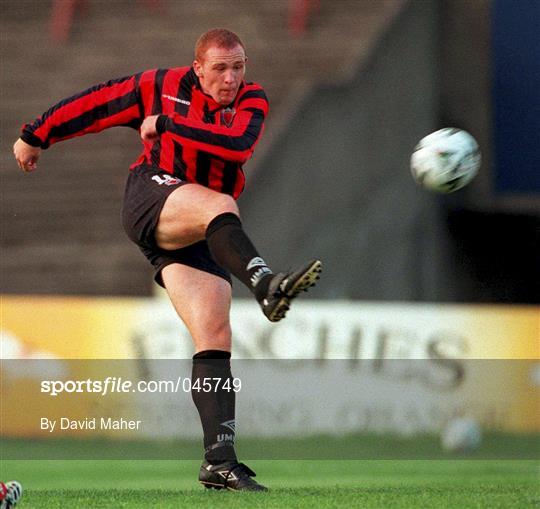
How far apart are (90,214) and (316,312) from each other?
303 centimetres

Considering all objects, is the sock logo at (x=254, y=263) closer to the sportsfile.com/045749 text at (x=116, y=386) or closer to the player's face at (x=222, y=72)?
the player's face at (x=222, y=72)

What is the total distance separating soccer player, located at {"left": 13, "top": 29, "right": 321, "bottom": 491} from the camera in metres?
4.64

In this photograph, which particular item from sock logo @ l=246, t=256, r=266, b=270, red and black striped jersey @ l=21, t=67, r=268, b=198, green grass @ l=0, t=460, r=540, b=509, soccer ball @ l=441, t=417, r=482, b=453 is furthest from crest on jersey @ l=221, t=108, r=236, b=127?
soccer ball @ l=441, t=417, r=482, b=453

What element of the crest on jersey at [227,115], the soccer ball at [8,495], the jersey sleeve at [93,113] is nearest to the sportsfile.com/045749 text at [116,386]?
the jersey sleeve at [93,113]

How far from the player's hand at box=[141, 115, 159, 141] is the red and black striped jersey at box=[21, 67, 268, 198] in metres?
0.02

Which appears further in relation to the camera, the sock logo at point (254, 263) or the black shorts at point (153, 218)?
the black shorts at point (153, 218)

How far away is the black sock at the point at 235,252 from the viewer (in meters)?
4.44

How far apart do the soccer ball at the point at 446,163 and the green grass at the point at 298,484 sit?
121 cm

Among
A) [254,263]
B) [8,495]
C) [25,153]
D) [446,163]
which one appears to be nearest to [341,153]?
[446,163]

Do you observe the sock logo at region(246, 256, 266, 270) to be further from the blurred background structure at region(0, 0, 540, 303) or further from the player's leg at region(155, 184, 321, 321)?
the blurred background structure at region(0, 0, 540, 303)

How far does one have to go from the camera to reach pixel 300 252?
12.1m

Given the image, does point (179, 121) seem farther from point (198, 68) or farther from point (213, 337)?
point (213, 337)

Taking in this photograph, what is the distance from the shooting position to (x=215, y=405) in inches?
190

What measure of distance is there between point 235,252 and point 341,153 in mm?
8296
